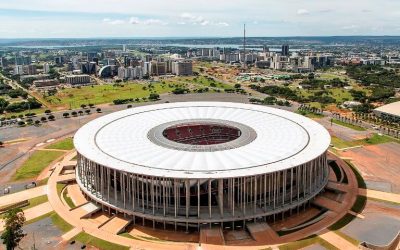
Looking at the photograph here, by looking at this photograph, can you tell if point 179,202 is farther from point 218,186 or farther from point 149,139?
point 149,139

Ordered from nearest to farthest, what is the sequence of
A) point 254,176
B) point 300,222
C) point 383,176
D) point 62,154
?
point 254,176 → point 300,222 → point 383,176 → point 62,154

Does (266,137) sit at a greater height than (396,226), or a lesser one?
Result: greater

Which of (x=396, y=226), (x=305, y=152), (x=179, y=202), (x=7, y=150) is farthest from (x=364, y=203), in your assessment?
(x=7, y=150)

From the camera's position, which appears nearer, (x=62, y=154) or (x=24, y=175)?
(x=24, y=175)

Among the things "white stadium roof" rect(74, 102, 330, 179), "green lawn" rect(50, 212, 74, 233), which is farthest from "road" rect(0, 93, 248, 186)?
"white stadium roof" rect(74, 102, 330, 179)

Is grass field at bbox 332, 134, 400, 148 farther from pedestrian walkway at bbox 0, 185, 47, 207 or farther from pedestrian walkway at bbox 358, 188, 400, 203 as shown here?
pedestrian walkway at bbox 0, 185, 47, 207

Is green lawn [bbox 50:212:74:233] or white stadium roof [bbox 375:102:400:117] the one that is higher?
white stadium roof [bbox 375:102:400:117]

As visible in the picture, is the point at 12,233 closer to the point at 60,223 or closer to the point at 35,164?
the point at 60,223

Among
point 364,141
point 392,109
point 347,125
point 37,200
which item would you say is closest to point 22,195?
point 37,200
